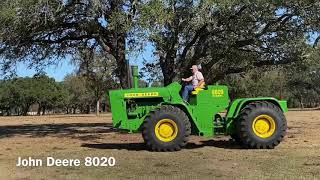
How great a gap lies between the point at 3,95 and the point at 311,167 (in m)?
84.4

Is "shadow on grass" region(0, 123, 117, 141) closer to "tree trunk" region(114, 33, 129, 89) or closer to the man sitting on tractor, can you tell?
"tree trunk" region(114, 33, 129, 89)

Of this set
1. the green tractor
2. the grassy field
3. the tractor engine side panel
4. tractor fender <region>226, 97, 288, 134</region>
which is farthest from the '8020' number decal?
the grassy field

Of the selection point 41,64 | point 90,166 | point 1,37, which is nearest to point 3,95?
point 41,64

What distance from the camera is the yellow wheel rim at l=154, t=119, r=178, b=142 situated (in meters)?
13.0

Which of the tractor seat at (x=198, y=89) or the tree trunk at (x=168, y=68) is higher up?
the tree trunk at (x=168, y=68)

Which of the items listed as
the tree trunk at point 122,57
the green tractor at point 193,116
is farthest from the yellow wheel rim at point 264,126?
the tree trunk at point 122,57

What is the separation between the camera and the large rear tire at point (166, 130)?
509 inches

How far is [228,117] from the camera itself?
13.5 metres

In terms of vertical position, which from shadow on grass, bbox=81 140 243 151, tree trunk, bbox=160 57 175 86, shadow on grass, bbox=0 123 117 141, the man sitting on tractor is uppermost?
tree trunk, bbox=160 57 175 86

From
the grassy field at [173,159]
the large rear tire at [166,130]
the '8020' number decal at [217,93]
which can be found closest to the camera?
the grassy field at [173,159]

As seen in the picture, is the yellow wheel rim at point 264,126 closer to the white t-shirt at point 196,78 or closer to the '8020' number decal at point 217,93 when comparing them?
the '8020' number decal at point 217,93

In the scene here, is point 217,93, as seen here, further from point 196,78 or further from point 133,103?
point 133,103

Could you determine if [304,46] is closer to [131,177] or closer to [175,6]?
[175,6]

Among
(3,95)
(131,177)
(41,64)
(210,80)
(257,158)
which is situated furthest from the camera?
(3,95)
